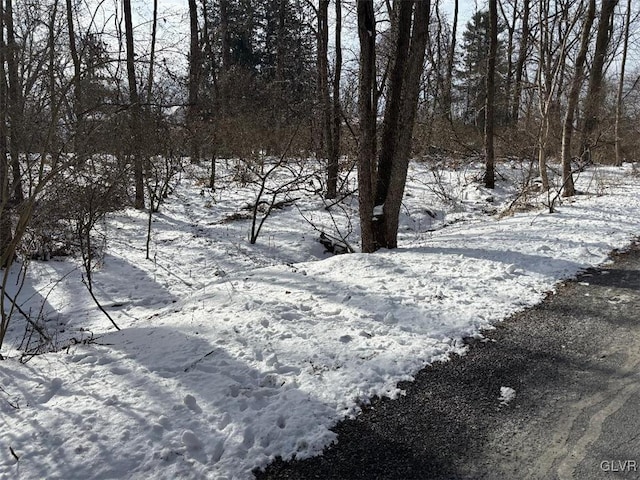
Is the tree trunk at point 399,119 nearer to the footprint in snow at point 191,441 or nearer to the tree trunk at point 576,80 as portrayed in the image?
the footprint in snow at point 191,441

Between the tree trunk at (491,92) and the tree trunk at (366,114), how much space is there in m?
8.75

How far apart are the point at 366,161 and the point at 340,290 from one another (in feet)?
8.96

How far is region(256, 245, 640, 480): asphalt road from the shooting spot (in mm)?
2664

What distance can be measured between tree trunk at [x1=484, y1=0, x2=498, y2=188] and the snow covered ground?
6728 mm

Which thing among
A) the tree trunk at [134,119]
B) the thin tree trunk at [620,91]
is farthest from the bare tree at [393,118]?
the thin tree trunk at [620,91]

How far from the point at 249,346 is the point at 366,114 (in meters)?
4.56

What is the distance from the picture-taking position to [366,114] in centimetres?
727

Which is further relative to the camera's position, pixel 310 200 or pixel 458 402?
pixel 310 200

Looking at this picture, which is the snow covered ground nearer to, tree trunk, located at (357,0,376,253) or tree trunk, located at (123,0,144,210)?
tree trunk, located at (357,0,376,253)

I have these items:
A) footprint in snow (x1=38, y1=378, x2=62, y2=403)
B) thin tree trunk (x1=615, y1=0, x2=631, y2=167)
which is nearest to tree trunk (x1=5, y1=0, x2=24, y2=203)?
footprint in snow (x1=38, y1=378, x2=62, y2=403)

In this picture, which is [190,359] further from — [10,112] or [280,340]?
[10,112]

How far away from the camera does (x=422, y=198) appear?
14.8 metres

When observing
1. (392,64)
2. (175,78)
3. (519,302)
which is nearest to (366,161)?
(392,64)

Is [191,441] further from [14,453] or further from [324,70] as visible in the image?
[324,70]
